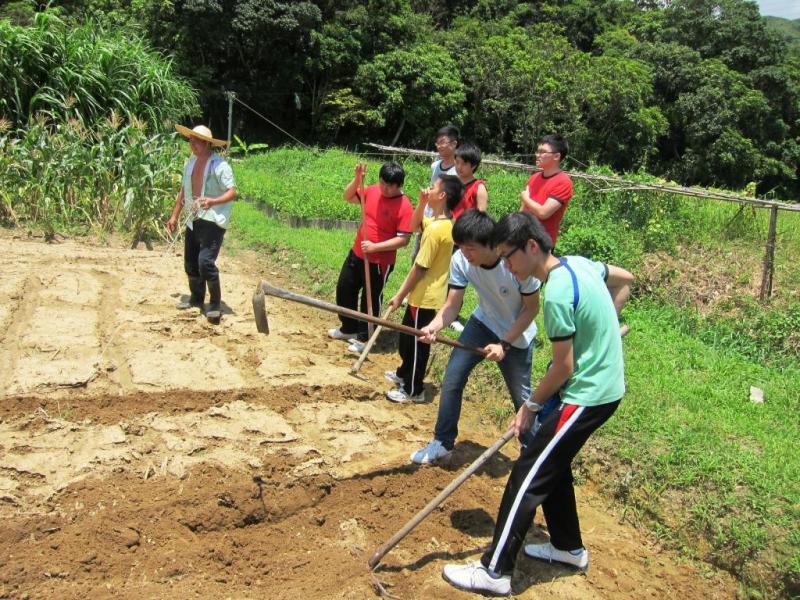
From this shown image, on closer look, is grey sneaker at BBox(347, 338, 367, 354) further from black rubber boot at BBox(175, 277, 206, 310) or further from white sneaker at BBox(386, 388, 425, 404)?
black rubber boot at BBox(175, 277, 206, 310)

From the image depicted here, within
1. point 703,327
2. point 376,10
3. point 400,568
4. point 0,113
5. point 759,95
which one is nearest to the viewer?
point 400,568

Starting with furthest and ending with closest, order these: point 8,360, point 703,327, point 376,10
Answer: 1. point 376,10
2. point 703,327
3. point 8,360

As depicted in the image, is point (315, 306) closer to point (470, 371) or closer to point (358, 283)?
point (470, 371)

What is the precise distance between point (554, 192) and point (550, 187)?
0.20 feet

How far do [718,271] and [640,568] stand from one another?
15.5 ft

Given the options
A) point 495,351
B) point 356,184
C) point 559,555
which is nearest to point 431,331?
point 495,351

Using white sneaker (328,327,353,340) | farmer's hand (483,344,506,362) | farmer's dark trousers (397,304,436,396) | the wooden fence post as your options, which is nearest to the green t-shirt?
farmer's hand (483,344,506,362)

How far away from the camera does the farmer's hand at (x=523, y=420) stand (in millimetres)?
3206

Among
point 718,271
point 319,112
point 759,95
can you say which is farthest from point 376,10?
point 718,271

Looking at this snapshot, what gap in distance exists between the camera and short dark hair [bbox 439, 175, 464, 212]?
450 cm

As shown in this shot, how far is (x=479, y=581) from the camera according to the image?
317cm

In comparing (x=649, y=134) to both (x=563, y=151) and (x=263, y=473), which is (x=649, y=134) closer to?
(x=563, y=151)

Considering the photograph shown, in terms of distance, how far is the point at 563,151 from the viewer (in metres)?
5.08

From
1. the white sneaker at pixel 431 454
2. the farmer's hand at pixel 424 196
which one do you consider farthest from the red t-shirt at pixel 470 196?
the white sneaker at pixel 431 454
